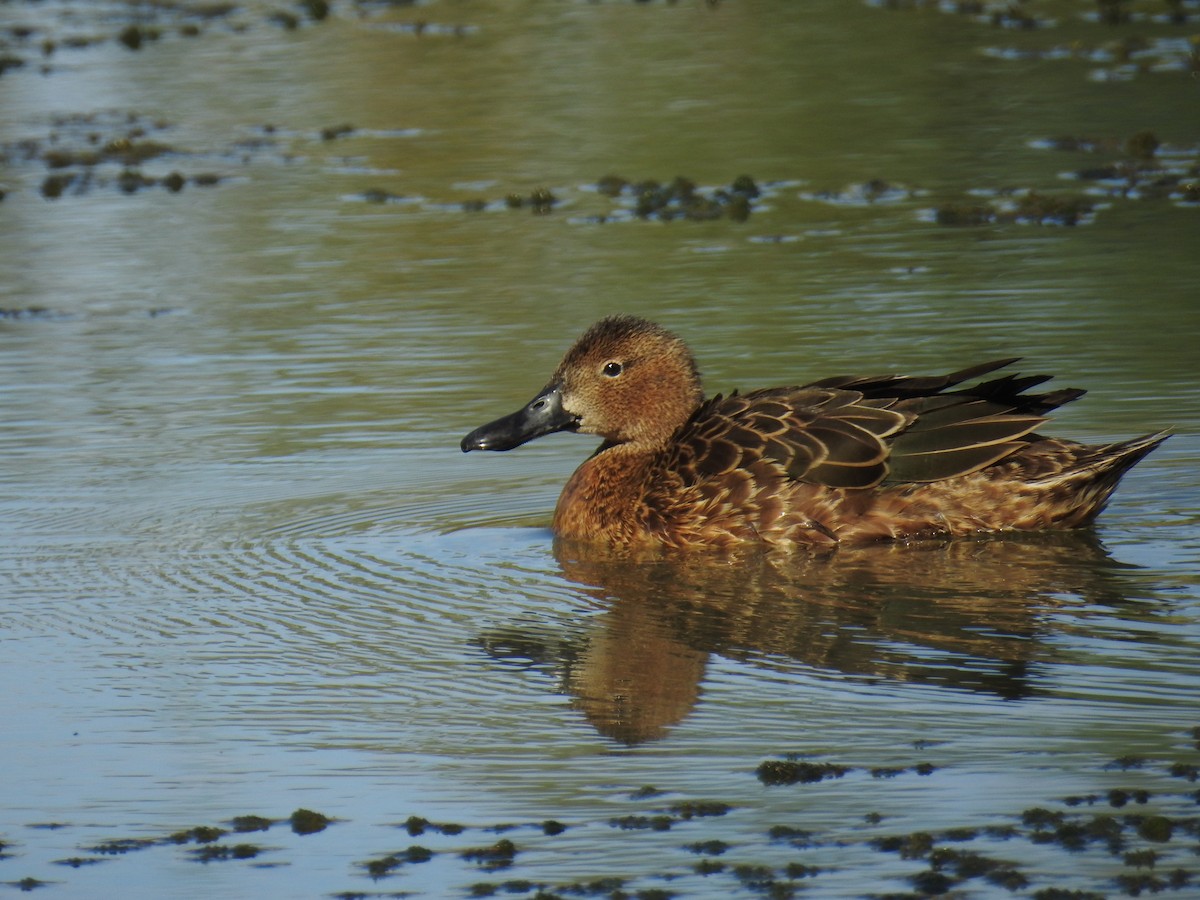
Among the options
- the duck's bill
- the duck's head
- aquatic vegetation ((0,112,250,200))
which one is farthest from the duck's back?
aquatic vegetation ((0,112,250,200))

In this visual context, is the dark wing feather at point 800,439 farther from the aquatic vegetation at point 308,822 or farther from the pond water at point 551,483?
the aquatic vegetation at point 308,822

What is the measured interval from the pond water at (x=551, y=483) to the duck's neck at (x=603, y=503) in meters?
0.24

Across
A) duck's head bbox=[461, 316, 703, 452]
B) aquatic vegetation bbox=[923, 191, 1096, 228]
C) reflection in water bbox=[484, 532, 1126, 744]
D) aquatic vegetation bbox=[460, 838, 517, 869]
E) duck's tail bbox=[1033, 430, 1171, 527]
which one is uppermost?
aquatic vegetation bbox=[923, 191, 1096, 228]

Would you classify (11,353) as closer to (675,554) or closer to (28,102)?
(675,554)

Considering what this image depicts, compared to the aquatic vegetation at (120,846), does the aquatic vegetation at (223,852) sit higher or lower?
higher

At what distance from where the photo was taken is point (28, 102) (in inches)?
773

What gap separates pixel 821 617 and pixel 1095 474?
62.0 inches

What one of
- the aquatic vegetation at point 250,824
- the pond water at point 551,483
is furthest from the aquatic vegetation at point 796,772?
the aquatic vegetation at point 250,824

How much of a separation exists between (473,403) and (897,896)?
5913mm

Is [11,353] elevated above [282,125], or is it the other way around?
[282,125]

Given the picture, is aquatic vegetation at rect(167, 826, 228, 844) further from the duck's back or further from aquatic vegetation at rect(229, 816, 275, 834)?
the duck's back

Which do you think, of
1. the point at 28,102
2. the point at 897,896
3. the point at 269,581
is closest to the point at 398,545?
the point at 269,581

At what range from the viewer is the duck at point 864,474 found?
827cm

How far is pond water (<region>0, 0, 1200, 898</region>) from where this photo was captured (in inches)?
205
